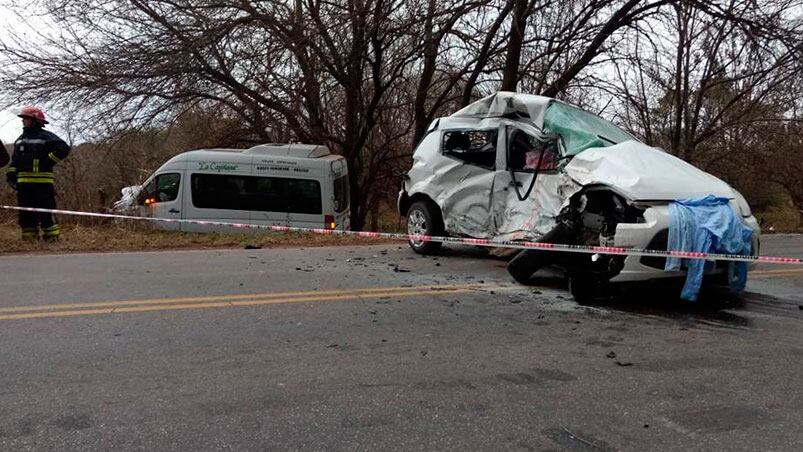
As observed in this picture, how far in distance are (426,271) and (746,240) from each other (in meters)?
3.51

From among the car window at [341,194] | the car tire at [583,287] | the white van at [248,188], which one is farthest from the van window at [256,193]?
the car tire at [583,287]

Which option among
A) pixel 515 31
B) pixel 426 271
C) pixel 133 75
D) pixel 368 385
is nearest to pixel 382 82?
pixel 515 31

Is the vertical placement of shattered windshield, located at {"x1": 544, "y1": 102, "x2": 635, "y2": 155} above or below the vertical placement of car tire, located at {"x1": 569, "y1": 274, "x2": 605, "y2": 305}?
above

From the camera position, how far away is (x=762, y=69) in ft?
47.8

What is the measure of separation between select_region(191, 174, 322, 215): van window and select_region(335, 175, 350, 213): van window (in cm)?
63

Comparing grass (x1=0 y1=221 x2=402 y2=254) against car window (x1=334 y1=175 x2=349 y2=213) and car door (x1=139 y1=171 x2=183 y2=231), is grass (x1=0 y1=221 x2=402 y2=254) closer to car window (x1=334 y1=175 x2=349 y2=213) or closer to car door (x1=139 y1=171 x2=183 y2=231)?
car door (x1=139 y1=171 x2=183 y2=231)

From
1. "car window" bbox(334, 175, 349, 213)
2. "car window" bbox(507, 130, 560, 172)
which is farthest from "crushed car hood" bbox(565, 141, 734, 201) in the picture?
"car window" bbox(334, 175, 349, 213)

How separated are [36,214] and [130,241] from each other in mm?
1467

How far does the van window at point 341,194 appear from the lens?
16438 mm

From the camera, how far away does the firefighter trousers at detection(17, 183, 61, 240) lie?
9.28 metres

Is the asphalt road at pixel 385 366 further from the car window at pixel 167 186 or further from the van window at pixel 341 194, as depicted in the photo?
the van window at pixel 341 194

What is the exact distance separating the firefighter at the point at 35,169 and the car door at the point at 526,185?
6644 mm

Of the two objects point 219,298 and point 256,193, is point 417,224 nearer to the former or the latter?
point 219,298

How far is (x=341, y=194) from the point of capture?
55.3ft
